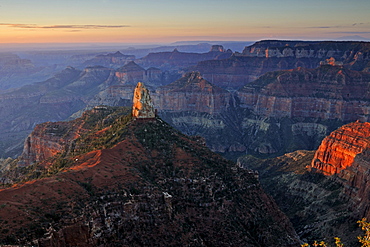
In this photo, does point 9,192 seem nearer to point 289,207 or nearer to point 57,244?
point 57,244

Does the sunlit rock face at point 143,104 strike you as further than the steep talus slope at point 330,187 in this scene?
No

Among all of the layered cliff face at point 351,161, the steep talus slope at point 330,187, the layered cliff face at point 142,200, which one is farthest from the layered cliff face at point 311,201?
the layered cliff face at point 142,200

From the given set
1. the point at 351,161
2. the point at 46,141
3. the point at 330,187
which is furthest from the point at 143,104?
the point at 351,161

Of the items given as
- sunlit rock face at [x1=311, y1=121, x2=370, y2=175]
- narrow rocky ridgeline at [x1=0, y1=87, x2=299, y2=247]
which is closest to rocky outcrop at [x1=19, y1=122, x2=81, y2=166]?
narrow rocky ridgeline at [x1=0, y1=87, x2=299, y2=247]

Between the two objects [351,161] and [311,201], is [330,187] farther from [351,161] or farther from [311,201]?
[351,161]

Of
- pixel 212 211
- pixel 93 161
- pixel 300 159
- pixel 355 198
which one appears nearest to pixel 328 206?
pixel 355 198

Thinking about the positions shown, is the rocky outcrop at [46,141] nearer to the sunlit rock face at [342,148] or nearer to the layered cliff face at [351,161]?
the layered cliff face at [351,161]

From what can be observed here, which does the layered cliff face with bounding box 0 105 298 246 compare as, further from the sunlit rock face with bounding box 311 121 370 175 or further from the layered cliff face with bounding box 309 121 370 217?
the sunlit rock face with bounding box 311 121 370 175
